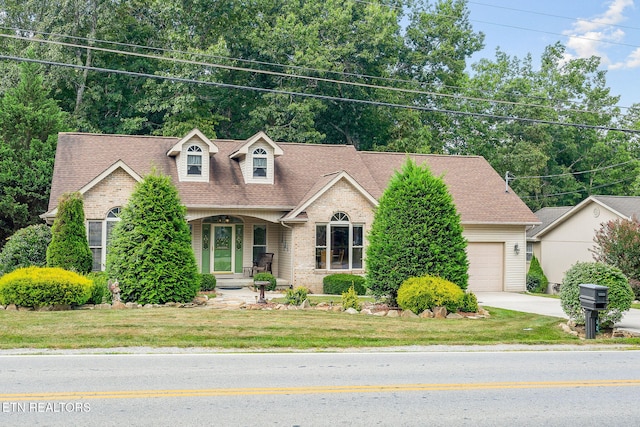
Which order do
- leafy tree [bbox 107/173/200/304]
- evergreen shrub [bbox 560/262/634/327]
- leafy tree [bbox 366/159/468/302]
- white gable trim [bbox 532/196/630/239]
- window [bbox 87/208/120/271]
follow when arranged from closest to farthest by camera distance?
1. evergreen shrub [bbox 560/262/634/327]
2. leafy tree [bbox 107/173/200/304]
3. leafy tree [bbox 366/159/468/302]
4. window [bbox 87/208/120/271]
5. white gable trim [bbox 532/196/630/239]

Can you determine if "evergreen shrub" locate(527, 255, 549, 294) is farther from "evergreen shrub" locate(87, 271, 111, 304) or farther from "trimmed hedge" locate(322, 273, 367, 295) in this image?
"evergreen shrub" locate(87, 271, 111, 304)

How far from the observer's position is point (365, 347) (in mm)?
13609

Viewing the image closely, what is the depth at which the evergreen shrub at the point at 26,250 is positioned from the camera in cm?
2378

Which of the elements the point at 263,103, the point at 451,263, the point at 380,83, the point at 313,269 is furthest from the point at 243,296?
the point at 380,83

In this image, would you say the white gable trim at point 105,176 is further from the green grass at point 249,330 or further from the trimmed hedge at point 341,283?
the green grass at point 249,330

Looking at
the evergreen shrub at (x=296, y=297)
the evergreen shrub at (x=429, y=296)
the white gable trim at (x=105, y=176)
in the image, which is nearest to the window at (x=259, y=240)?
the white gable trim at (x=105, y=176)

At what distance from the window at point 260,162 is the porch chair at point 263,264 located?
337 centimetres

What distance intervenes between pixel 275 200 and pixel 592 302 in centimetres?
1565

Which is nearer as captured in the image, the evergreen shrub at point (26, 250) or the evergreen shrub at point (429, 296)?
the evergreen shrub at point (429, 296)

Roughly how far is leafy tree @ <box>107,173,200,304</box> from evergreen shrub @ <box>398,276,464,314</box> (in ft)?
20.0

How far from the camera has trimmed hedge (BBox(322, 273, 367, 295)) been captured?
25516mm

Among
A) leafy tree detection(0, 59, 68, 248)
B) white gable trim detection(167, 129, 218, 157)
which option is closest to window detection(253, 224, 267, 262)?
white gable trim detection(167, 129, 218, 157)

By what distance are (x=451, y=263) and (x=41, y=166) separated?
19.8 meters

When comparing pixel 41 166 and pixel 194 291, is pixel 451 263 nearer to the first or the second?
pixel 194 291
